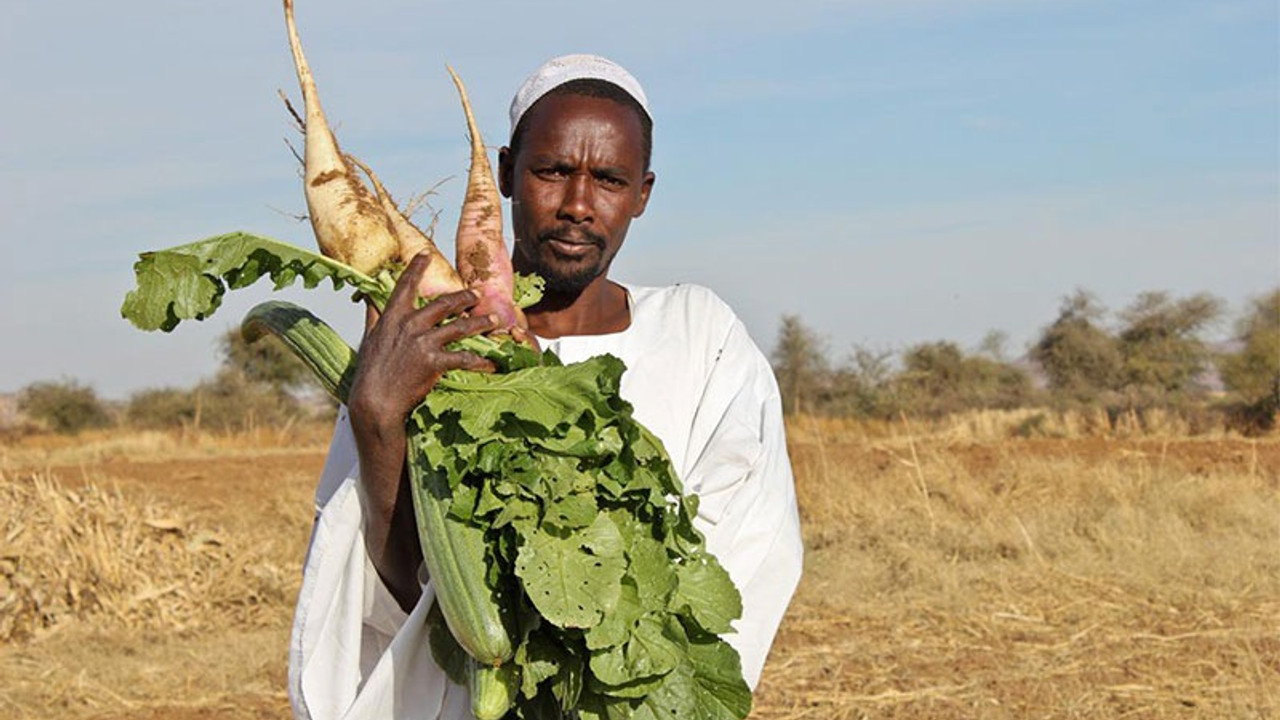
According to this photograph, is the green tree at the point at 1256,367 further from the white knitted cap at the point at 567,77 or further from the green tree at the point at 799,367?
the white knitted cap at the point at 567,77

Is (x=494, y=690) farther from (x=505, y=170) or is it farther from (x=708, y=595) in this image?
(x=505, y=170)

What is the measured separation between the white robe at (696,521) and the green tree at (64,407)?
36.0 meters

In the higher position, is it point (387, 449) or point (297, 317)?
point (297, 317)

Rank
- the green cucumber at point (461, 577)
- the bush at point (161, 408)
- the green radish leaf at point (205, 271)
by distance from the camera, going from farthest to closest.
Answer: the bush at point (161, 408), the green radish leaf at point (205, 271), the green cucumber at point (461, 577)

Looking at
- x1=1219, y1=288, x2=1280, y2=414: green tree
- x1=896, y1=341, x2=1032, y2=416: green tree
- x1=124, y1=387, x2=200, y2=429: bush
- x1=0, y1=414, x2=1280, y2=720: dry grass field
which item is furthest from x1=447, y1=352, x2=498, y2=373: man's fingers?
x1=124, y1=387, x2=200, y2=429: bush

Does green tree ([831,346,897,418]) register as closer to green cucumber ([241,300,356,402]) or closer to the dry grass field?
the dry grass field

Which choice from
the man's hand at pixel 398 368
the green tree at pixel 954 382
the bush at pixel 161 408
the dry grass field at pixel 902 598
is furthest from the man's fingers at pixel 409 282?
the bush at pixel 161 408

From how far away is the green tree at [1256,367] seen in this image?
2450cm

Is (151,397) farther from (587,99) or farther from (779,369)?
(587,99)

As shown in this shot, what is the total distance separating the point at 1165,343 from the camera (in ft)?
98.8

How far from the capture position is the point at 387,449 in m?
2.29

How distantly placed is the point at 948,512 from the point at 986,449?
545 cm

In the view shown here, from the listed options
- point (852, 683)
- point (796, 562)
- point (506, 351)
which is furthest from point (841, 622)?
point (506, 351)

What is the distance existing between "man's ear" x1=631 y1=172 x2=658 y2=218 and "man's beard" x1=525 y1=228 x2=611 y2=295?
11 cm
